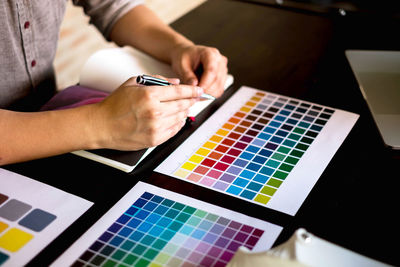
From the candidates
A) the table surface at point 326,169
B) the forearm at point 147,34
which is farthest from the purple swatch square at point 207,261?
the forearm at point 147,34

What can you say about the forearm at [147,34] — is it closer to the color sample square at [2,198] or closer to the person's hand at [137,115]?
the person's hand at [137,115]

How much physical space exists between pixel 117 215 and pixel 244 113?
385 millimetres

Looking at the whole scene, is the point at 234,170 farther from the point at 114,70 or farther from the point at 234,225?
the point at 114,70

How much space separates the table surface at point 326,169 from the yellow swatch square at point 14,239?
0.12ft

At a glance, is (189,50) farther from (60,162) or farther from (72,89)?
(60,162)

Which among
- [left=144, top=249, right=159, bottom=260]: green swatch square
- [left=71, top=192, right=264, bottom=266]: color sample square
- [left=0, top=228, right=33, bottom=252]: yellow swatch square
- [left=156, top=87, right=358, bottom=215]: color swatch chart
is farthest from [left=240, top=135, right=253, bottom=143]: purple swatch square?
[left=0, top=228, right=33, bottom=252]: yellow swatch square

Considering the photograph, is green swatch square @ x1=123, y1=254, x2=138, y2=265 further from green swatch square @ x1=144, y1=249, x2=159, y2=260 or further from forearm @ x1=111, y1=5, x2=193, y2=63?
forearm @ x1=111, y1=5, x2=193, y2=63

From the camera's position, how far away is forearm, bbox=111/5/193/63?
1.13 metres

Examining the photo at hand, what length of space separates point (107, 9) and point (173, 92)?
1.89 ft

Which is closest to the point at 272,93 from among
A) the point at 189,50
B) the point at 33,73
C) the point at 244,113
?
the point at 244,113

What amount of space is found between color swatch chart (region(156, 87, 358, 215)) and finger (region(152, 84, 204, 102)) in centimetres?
10

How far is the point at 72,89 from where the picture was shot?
1.02m

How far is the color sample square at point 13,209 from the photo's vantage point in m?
0.70

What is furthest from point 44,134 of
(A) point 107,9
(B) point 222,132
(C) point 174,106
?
(A) point 107,9
